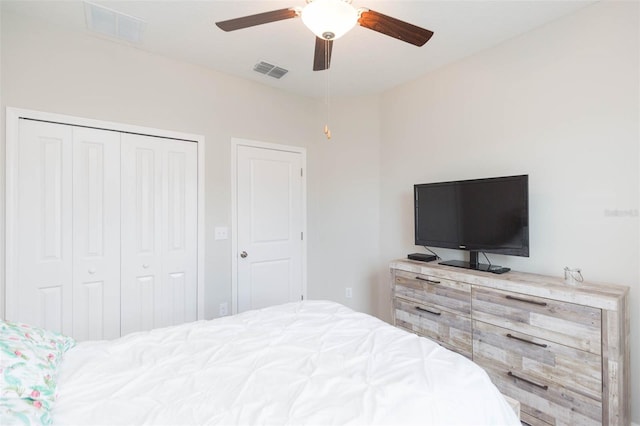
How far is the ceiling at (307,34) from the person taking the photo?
2018 mm

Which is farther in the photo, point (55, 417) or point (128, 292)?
point (128, 292)

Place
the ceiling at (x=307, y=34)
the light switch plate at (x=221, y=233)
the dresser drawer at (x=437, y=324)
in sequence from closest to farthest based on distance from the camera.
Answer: the ceiling at (x=307, y=34), the dresser drawer at (x=437, y=324), the light switch plate at (x=221, y=233)

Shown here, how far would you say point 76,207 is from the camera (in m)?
2.31

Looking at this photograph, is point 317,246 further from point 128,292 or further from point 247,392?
point 247,392

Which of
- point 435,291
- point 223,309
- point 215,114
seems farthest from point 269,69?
point 435,291

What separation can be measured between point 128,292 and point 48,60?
1820 millimetres

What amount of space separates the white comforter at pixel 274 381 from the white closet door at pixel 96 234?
3.65 feet

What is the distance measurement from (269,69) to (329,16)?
1645 millimetres

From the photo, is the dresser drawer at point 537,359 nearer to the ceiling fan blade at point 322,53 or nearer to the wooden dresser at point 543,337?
the wooden dresser at point 543,337

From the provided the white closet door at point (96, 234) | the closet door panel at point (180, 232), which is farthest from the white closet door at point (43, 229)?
the closet door panel at point (180, 232)

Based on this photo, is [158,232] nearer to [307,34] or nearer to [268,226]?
[268,226]

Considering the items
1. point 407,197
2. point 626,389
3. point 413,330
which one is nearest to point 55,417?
point 413,330

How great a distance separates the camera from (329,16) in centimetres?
144

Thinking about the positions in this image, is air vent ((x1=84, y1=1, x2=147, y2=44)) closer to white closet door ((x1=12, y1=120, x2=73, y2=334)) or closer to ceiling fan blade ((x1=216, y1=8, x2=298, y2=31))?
white closet door ((x1=12, y1=120, x2=73, y2=334))
